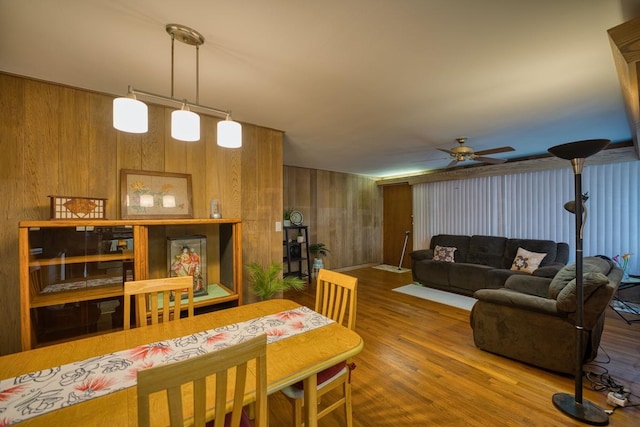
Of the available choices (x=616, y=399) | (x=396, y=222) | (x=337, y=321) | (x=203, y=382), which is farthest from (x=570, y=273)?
(x=396, y=222)

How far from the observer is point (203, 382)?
780 millimetres

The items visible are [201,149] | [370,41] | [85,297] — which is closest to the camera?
[370,41]

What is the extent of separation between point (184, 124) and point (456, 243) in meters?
5.34

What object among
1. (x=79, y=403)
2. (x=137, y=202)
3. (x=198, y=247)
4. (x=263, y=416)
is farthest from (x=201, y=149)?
(x=263, y=416)

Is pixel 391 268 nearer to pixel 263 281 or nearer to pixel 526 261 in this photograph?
pixel 526 261

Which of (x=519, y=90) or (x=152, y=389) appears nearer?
(x=152, y=389)

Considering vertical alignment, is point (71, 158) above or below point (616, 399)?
above

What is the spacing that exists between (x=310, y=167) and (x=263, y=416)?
5041mm

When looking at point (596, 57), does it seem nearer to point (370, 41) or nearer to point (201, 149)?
point (370, 41)

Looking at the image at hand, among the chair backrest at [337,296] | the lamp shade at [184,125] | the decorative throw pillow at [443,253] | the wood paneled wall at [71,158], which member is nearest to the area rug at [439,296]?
the decorative throw pillow at [443,253]

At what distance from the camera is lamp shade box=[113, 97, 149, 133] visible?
1.16 m

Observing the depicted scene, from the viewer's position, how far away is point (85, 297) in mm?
1801

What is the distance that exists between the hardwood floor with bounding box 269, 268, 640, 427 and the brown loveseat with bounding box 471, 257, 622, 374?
14 centimetres

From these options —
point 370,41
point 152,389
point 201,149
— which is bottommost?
point 152,389
